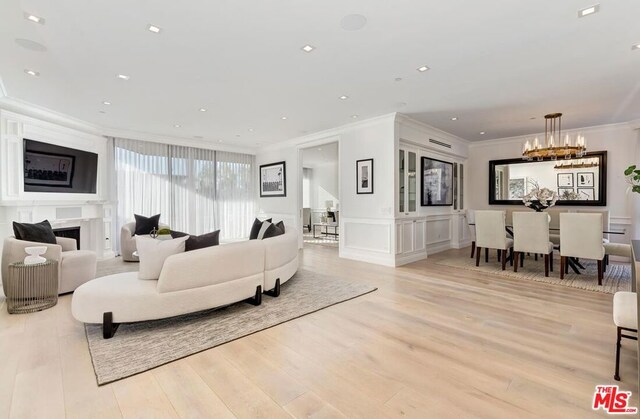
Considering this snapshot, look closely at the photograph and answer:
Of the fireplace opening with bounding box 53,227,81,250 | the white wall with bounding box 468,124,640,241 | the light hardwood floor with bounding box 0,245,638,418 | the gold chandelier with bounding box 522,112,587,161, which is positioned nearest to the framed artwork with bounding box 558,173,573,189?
the white wall with bounding box 468,124,640,241

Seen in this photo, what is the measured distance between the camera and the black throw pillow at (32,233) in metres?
3.61

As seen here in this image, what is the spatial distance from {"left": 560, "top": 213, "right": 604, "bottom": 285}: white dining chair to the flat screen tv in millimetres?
8194

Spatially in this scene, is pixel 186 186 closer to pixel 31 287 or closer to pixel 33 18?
pixel 31 287

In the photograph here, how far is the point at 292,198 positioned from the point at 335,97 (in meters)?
3.76

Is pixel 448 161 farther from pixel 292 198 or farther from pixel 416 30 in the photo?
pixel 416 30

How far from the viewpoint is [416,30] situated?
2.67m

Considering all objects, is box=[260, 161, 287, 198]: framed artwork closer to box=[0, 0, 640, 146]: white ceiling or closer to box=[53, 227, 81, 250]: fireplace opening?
box=[0, 0, 640, 146]: white ceiling

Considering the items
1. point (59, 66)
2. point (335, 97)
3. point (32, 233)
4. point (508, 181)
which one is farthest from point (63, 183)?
point (508, 181)

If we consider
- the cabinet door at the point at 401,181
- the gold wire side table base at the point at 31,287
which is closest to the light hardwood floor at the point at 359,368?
the gold wire side table base at the point at 31,287

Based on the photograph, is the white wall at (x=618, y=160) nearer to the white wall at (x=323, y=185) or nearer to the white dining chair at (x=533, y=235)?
the white dining chair at (x=533, y=235)

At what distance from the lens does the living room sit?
2002 mm

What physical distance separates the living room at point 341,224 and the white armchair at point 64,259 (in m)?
0.03

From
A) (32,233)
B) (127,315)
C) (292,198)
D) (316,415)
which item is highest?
(292,198)

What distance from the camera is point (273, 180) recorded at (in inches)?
326
